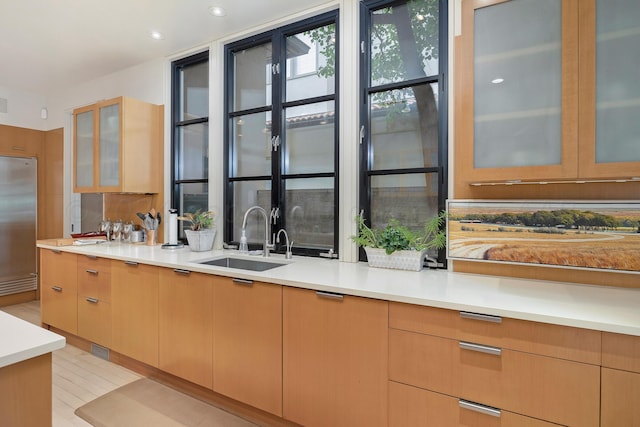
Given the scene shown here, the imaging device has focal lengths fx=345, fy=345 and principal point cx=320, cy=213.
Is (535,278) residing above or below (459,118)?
below

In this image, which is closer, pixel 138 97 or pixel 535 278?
pixel 535 278

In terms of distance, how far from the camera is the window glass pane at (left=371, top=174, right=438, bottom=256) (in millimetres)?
2203

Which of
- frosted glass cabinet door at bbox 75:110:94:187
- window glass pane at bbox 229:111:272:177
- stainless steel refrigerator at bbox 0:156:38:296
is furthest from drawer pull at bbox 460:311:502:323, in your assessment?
stainless steel refrigerator at bbox 0:156:38:296

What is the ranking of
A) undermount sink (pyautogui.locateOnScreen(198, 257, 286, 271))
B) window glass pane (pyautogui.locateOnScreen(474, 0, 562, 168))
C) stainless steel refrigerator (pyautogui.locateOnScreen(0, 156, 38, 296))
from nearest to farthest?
window glass pane (pyautogui.locateOnScreen(474, 0, 562, 168))
undermount sink (pyautogui.locateOnScreen(198, 257, 286, 271))
stainless steel refrigerator (pyautogui.locateOnScreen(0, 156, 38, 296))

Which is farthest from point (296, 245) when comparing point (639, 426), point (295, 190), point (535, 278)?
point (639, 426)

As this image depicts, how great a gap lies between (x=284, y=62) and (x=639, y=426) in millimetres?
2845

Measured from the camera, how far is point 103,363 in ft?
9.12

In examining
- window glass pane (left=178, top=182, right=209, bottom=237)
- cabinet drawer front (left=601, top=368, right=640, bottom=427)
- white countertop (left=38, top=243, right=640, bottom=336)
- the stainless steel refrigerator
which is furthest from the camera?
the stainless steel refrigerator

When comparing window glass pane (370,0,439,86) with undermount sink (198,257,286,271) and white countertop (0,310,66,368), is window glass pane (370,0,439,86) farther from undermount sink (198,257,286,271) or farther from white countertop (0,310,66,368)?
white countertop (0,310,66,368)

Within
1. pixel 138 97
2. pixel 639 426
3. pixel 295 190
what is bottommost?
pixel 639 426

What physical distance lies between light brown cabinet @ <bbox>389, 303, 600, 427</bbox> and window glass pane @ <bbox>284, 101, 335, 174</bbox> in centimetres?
139

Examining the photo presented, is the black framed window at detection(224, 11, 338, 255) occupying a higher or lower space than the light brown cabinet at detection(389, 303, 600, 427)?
higher

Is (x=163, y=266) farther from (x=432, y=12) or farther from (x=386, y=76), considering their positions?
(x=432, y=12)

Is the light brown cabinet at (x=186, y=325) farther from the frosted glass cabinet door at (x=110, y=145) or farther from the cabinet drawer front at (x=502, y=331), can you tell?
the frosted glass cabinet door at (x=110, y=145)
